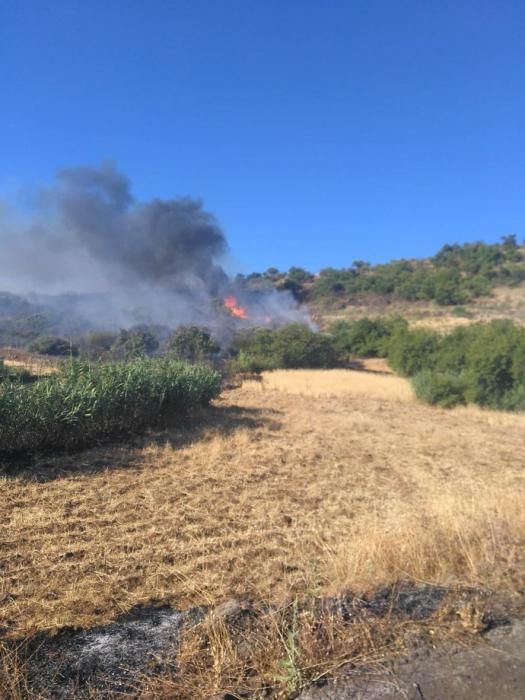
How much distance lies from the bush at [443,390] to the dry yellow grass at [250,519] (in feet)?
16.6

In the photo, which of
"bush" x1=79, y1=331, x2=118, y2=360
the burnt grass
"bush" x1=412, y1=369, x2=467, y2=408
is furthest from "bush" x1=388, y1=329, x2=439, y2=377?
the burnt grass

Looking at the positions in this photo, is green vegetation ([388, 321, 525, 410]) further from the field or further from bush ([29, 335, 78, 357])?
bush ([29, 335, 78, 357])

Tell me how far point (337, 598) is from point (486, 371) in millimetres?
14518

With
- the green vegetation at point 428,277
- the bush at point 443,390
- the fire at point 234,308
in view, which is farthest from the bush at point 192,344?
the green vegetation at point 428,277

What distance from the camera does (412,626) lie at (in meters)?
2.45

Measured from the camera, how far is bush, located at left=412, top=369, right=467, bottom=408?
51.2 ft

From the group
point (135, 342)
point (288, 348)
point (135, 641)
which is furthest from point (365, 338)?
point (135, 641)

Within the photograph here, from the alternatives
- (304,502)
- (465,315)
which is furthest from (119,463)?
(465,315)

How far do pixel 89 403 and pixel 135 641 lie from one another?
19.8ft

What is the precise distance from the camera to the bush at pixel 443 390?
51.2 ft

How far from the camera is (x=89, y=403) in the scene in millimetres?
8078

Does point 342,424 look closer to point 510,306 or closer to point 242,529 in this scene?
point 242,529

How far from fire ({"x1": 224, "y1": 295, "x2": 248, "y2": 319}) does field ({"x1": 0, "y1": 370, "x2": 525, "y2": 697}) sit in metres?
27.1

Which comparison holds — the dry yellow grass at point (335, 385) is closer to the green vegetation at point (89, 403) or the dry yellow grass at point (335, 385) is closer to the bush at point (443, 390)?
the bush at point (443, 390)
